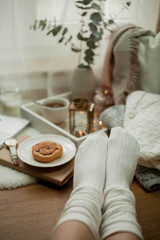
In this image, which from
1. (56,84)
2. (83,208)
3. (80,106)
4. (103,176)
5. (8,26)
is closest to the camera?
(83,208)

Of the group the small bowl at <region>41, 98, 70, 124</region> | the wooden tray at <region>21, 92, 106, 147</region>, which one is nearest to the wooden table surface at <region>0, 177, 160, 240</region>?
the wooden tray at <region>21, 92, 106, 147</region>

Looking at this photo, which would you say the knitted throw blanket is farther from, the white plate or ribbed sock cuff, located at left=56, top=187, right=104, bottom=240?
ribbed sock cuff, located at left=56, top=187, right=104, bottom=240

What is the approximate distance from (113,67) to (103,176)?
1.84 ft

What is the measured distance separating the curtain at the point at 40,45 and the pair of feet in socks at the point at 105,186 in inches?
19.3

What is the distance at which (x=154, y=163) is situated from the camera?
60 cm

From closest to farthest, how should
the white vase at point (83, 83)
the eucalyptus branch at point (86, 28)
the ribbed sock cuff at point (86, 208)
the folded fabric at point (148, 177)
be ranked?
the ribbed sock cuff at point (86, 208)
the folded fabric at point (148, 177)
the eucalyptus branch at point (86, 28)
the white vase at point (83, 83)

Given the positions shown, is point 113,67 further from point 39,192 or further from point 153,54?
point 39,192

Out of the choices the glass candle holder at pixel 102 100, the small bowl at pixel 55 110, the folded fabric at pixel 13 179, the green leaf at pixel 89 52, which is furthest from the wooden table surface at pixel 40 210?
the green leaf at pixel 89 52

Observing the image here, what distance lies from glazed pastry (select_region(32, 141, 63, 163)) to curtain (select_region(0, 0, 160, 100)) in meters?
0.46

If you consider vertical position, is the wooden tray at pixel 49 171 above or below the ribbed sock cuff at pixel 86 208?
below

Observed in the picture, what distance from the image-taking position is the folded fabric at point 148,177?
0.58 metres

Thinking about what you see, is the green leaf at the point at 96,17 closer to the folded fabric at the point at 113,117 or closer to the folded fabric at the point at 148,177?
the folded fabric at the point at 113,117

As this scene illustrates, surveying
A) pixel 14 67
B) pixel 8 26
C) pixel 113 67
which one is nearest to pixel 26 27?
pixel 8 26

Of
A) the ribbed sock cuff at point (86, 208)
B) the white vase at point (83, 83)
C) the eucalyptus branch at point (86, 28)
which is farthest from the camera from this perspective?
the white vase at point (83, 83)
